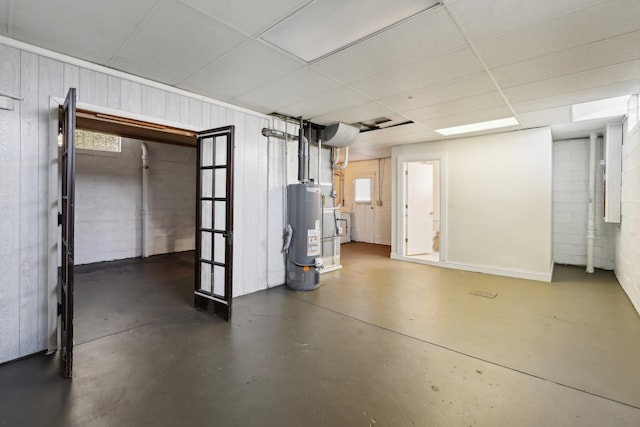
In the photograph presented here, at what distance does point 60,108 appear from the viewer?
2457 millimetres

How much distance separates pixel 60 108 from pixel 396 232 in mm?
5462

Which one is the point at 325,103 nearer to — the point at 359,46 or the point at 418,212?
the point at 359,46

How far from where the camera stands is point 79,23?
6.62 feet

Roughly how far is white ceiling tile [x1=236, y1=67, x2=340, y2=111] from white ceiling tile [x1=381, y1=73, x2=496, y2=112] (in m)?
0.84

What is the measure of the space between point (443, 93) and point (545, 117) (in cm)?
194

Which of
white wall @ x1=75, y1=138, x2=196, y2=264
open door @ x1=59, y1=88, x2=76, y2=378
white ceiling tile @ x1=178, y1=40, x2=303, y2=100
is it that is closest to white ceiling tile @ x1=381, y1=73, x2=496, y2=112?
white ceiling tile @ x1=178, y1=40, x2=303, y2=100

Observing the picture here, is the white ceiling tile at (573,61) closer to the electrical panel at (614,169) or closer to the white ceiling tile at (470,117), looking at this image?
the white ceiling tile at (470,117)

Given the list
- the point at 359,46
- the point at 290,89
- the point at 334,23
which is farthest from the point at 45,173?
the point at 359,46

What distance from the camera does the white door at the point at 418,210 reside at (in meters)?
6.20

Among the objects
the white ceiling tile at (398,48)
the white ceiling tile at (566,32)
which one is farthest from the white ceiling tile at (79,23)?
the white ceiling tile at (566,32)

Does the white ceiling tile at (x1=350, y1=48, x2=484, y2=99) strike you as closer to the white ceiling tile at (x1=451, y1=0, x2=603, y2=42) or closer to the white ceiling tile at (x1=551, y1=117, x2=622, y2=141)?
the white ceiling tile at (x1=451, y1=0, x2=603, y2=42)

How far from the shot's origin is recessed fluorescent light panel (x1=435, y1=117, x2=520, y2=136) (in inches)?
171

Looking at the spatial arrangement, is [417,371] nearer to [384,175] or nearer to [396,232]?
[396,232]

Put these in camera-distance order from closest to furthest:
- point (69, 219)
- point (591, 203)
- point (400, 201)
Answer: point (69, 219) → point (591, 203) → point (400, 201)
